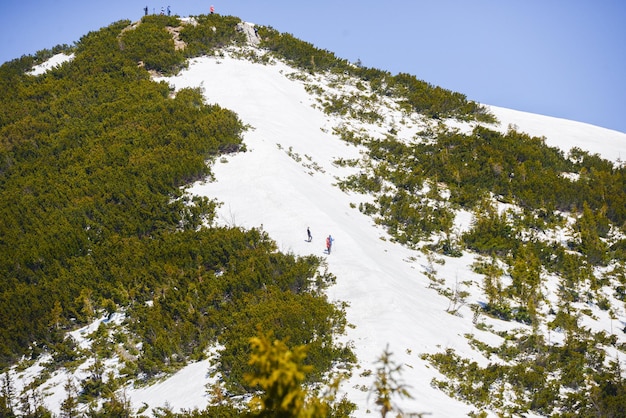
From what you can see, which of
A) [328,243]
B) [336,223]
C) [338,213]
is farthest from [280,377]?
[338,213]

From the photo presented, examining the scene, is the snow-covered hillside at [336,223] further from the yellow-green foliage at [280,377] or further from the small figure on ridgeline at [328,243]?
the yellow-green foliage at [280,377]

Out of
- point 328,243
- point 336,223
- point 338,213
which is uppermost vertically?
point 338,213

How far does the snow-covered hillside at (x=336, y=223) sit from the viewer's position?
9.20 m

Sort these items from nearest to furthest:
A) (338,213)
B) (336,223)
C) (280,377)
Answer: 1. (280,377)
2. (336,223)
3. (338,213)

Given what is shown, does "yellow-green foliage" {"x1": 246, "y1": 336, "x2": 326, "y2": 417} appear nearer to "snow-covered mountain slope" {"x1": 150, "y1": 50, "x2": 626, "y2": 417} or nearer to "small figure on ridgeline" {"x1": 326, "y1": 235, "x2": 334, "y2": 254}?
"snow-covered mountain slope" {"x1": 150, "y1": 50, "x2": 626, "y2": 417}

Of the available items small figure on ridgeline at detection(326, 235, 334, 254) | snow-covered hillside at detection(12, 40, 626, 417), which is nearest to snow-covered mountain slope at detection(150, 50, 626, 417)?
snow-covered hillside at detection(12, 40, 626, 417)

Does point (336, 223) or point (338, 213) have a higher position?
point (338, 213)

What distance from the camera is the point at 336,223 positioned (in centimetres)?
1586

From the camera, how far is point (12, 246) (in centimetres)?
1434

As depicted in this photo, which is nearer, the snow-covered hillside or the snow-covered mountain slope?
the snow-covered hillside

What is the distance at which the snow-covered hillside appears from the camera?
920 centimetres

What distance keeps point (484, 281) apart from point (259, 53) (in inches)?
1109

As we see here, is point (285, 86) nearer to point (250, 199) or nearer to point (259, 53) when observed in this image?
point (259, 53)

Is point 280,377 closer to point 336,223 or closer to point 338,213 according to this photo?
point 336,223
